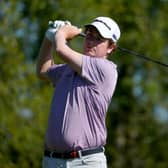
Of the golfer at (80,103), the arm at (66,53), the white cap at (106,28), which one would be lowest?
the golfer at (80,103)

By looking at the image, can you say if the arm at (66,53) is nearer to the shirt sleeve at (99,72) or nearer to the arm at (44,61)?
the shirt sleeve at (99,72)

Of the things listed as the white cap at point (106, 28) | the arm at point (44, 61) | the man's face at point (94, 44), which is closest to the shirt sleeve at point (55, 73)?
the arm at point (44, 61)

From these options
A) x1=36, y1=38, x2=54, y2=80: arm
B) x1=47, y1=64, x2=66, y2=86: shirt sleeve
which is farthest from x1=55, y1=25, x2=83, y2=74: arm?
x1=36, y1=38, x2=54, y2=80: arm

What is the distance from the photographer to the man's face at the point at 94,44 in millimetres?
6070

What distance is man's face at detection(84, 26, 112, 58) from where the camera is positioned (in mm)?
6070

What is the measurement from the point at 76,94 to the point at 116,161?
17.6m

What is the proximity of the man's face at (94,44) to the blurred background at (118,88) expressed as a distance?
371 inches

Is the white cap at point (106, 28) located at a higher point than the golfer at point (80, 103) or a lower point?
higher

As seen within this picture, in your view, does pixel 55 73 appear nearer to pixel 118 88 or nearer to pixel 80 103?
pixel 80 103

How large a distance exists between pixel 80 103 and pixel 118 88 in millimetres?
17858

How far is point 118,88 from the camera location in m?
23.8

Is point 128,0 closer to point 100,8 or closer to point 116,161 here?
point 100,8

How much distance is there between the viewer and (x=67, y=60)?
5867 millimetres

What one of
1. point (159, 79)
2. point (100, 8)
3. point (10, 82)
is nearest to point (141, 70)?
point (159, 79)
